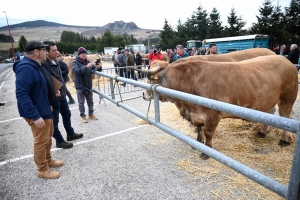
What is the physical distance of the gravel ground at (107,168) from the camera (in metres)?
2.63

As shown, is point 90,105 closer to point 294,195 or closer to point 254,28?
point 294,195

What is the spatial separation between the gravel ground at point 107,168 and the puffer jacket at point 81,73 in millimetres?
1217

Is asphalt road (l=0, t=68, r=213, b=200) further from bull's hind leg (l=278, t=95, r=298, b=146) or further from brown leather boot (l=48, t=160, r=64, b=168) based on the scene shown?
bull's hind leg (l=278, t=95, r=298, b=146)

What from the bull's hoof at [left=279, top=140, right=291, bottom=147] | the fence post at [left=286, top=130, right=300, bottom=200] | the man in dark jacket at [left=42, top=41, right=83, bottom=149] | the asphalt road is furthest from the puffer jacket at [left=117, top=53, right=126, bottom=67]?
the fence post at [left=286, top=130, right=300, bottom=200]

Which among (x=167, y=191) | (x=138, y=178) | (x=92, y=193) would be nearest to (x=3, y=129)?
(x=92, y=193)

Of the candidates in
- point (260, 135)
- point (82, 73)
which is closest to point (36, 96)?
point (82, 73)

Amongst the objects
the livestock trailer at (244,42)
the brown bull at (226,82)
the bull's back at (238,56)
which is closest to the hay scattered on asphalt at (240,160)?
the brown bull at (226,82)

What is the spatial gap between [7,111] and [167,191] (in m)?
6.96

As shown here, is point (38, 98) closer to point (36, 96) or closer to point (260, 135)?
point (36, 96)

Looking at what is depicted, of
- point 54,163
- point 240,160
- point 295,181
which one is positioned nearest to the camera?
point 295,181

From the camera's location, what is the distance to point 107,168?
3.18m

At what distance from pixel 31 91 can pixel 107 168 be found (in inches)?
65.0

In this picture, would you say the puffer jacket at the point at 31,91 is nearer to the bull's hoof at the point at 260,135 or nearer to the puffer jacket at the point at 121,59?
the bull's hoof at the point at 260,135

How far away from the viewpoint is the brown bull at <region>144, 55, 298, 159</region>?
3.06 m
